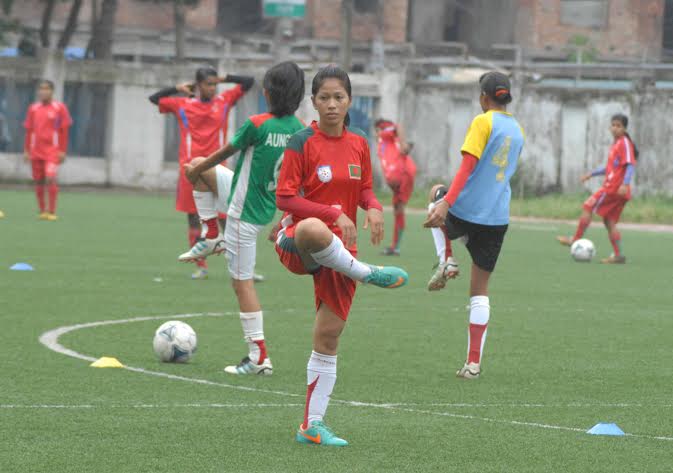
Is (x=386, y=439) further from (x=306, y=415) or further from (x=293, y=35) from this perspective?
(x=293, y=35)

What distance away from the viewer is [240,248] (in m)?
9.43

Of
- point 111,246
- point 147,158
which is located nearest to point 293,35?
point 147,158

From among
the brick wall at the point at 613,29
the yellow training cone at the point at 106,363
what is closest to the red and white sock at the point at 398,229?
the yellow training cone at the point at 106,363

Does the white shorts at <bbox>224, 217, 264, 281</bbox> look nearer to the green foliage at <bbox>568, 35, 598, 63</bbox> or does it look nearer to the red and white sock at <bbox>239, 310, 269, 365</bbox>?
the red and white sock at <bbox>239, 310, 269, 365</bbox>

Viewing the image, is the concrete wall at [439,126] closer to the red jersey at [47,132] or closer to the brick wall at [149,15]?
the red jersey at [47,132]

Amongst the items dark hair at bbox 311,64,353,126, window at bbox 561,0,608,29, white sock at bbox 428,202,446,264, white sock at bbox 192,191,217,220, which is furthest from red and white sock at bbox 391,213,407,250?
window at bbox 561,0,608,29

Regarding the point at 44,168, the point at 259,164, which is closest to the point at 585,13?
the point at 44,168

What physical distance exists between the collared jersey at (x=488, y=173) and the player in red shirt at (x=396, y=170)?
35.5 feet

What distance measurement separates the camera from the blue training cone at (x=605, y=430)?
295 inches

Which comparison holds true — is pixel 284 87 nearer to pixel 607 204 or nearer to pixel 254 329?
pixel 254 329

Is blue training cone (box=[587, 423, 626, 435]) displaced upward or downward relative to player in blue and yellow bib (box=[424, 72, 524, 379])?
downward

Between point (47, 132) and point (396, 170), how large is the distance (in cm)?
711

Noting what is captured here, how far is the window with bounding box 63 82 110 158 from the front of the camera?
3850 centimetres

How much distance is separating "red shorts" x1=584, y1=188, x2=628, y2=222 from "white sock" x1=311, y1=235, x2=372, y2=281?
14172 millimetres
